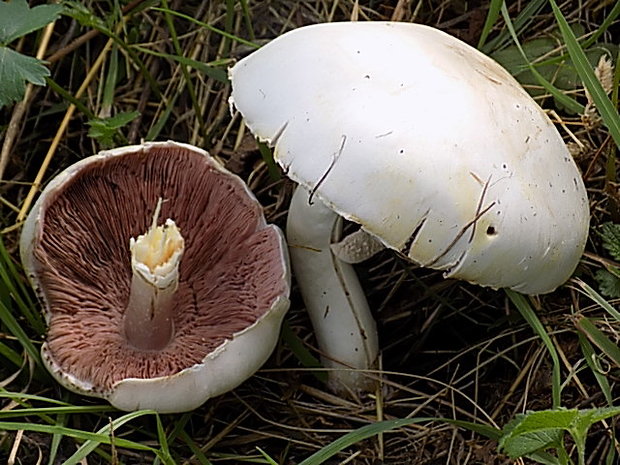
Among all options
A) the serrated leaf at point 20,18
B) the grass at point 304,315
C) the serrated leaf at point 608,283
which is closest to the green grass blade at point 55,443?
the grass at point 304,315

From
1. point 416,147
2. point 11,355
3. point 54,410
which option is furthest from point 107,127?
point 416,147

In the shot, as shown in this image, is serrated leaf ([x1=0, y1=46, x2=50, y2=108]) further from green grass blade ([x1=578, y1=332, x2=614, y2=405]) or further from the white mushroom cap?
green grass blade ([x1=578, y1=332, x2=614, y2=405])

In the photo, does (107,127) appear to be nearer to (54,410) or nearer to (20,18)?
(20,18)

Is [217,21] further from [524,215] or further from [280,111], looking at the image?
[524,215]

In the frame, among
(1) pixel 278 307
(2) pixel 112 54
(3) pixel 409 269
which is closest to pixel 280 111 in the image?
(1) pixel 278 307

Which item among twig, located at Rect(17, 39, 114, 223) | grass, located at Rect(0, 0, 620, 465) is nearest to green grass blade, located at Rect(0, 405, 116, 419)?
grass, located at Rect(0, 0, 620, 465)

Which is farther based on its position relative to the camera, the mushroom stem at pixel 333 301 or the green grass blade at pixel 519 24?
the green grass blade at pixel 519 24

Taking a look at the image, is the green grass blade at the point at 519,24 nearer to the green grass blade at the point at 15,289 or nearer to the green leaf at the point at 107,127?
the green leaf at the point at 107,127
